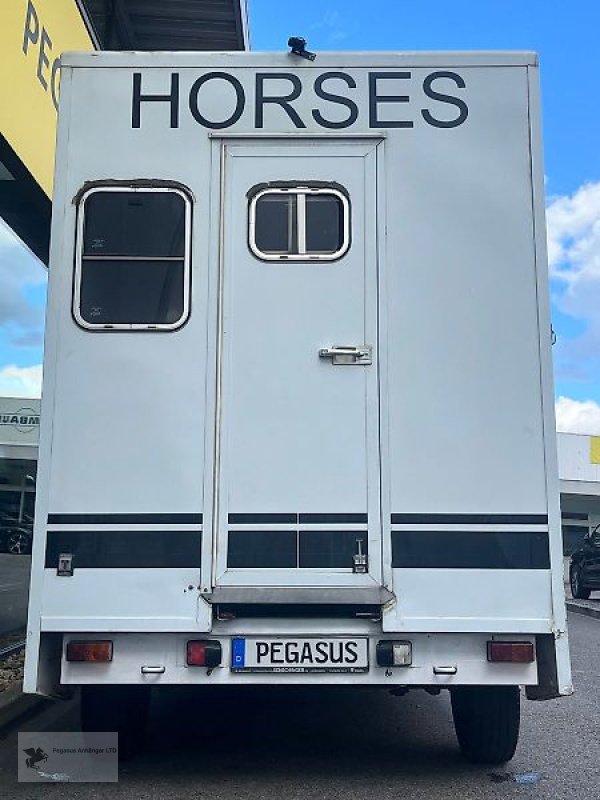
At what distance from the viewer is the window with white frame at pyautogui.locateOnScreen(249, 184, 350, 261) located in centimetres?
470

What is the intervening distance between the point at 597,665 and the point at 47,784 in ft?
22.2

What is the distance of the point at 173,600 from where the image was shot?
439 centimetres

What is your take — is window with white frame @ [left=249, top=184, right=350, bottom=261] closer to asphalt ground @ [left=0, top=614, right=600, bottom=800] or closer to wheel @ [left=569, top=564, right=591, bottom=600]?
asphalt ground @ [left=0, top=614, right=600, bottom=800]

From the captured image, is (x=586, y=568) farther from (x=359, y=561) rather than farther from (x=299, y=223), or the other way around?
(x=299, y=223)

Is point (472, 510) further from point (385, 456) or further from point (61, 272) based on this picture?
point (61, 272)

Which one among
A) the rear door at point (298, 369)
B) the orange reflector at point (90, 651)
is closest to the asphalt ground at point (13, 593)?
the orange reflector at point (90, 651)

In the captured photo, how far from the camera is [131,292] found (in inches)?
183

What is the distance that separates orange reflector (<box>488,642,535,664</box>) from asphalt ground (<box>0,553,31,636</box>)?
6707 mm

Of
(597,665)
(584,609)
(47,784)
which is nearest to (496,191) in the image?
(47,784)

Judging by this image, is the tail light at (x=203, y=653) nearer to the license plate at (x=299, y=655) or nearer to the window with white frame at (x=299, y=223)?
the license plate at (x=299, y=655)

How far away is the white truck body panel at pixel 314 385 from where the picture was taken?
14.5ft

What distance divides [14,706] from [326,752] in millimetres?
2389

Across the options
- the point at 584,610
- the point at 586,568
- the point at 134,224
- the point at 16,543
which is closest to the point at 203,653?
the point at 134,224

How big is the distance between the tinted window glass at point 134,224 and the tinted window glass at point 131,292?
7cm
